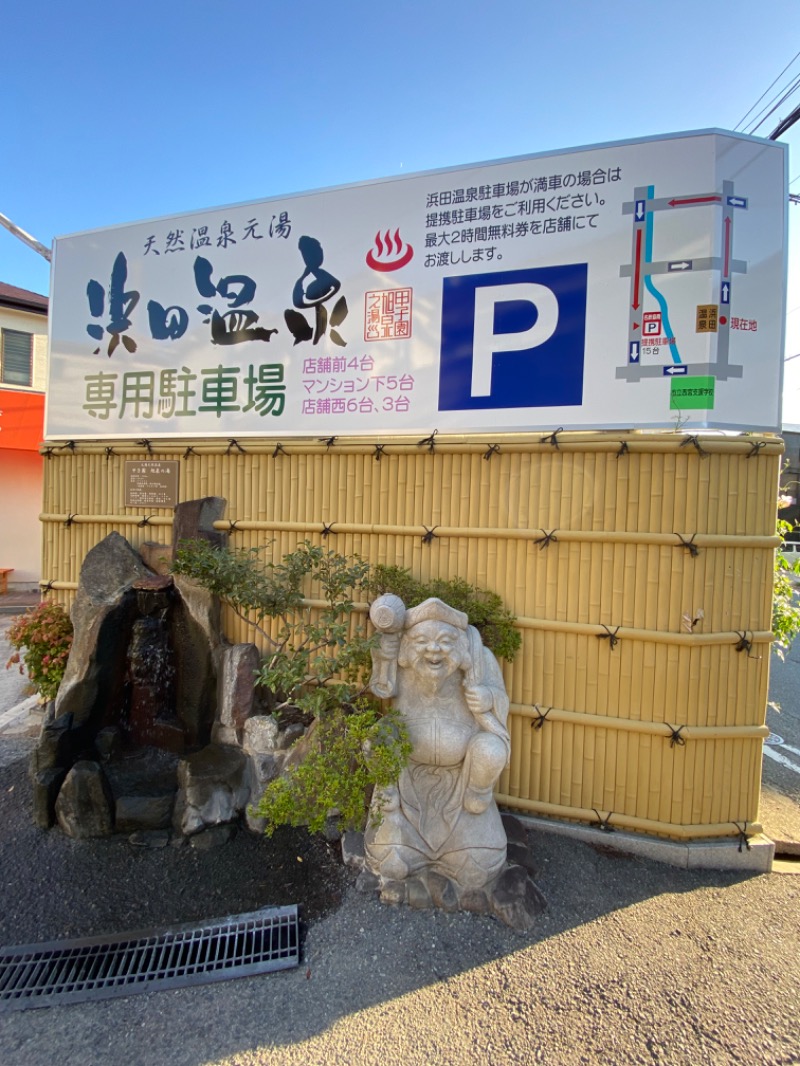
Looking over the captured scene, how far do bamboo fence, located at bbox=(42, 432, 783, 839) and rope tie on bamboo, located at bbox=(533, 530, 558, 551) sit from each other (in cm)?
1

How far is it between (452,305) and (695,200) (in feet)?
6.24

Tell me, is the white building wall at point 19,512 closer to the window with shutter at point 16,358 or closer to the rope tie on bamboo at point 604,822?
the window with shutter at point 16,358

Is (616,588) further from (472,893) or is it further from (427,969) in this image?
(427,969)

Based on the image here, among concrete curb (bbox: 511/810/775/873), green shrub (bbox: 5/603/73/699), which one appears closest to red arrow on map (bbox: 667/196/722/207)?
concrete curb (bbox: 511/810/775/873)

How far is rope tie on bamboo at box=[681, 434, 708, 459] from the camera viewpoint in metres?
4.03

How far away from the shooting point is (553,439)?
4.30 metres

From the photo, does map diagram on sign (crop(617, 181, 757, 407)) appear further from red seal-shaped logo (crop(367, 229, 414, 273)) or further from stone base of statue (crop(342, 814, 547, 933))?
stone base of statue (crop(342, 814, 547, 933))

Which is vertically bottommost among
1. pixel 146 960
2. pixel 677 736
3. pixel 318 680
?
pixel 146 960

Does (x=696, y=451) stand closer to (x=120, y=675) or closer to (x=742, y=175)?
(x=742, y=175)

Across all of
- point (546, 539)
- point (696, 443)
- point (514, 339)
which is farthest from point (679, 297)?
point (546, 539)

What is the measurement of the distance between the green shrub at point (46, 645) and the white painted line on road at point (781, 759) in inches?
294

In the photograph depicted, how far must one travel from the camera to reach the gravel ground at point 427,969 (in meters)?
2.70

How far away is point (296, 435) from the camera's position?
5.06 meters

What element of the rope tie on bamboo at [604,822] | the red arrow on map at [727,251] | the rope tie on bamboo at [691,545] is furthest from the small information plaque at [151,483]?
the red arrow on map at [727,251]
